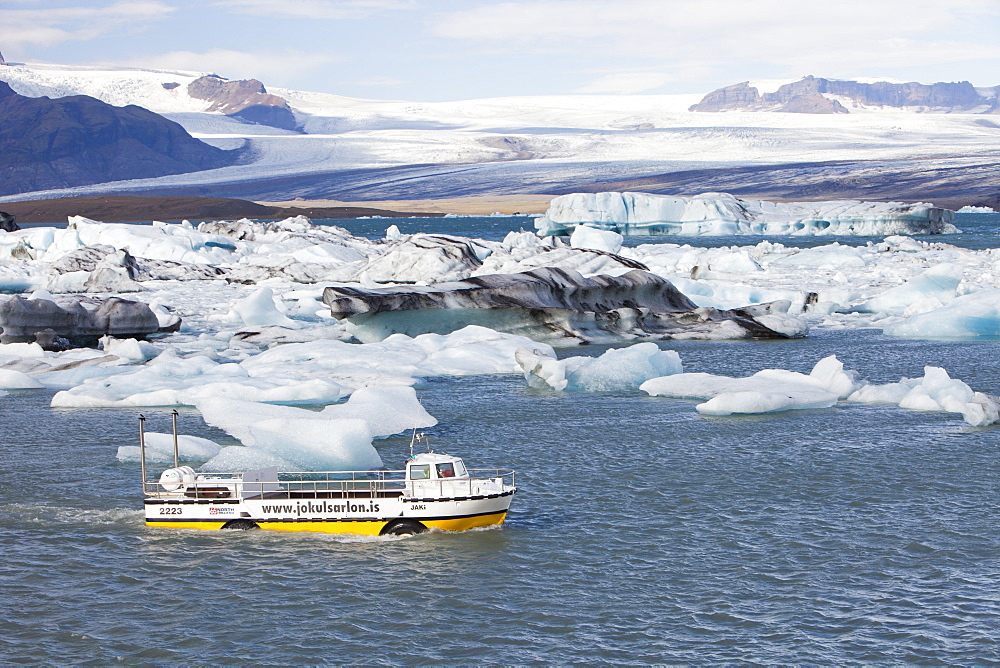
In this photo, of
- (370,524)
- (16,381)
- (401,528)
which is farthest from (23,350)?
(401,528)

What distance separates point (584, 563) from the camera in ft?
27.8

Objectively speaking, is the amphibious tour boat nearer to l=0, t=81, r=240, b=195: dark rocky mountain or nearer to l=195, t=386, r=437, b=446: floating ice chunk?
l=195, t=386, r=437, b=446: floating ice chunk

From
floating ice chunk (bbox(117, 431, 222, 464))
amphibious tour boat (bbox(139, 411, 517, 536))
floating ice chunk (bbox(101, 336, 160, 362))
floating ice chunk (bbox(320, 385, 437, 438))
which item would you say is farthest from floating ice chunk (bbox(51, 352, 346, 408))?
amphibious tour boat (bbox(139, 411, 517, 536))

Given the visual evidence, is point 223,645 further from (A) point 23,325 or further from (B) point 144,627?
(A) point 23,325

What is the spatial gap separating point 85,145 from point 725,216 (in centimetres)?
10170

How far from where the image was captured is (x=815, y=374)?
1491 cm

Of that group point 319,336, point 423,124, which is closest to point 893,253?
point 319,336

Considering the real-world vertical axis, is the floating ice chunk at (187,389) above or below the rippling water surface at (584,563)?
above

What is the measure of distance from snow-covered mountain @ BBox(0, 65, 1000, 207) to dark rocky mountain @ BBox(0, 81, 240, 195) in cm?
600

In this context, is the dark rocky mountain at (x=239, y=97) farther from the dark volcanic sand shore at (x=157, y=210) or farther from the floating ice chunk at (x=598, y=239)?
the floating ice chunk at (x=598, y=239)

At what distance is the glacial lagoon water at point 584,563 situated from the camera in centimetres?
703

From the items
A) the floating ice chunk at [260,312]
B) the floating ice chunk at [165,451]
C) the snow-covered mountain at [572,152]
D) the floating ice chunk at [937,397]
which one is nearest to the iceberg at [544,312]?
the floating ice chunk at [260,312]

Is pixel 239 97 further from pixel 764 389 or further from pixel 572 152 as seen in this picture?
pixel 764 389

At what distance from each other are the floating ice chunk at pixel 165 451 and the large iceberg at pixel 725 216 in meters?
48.9
